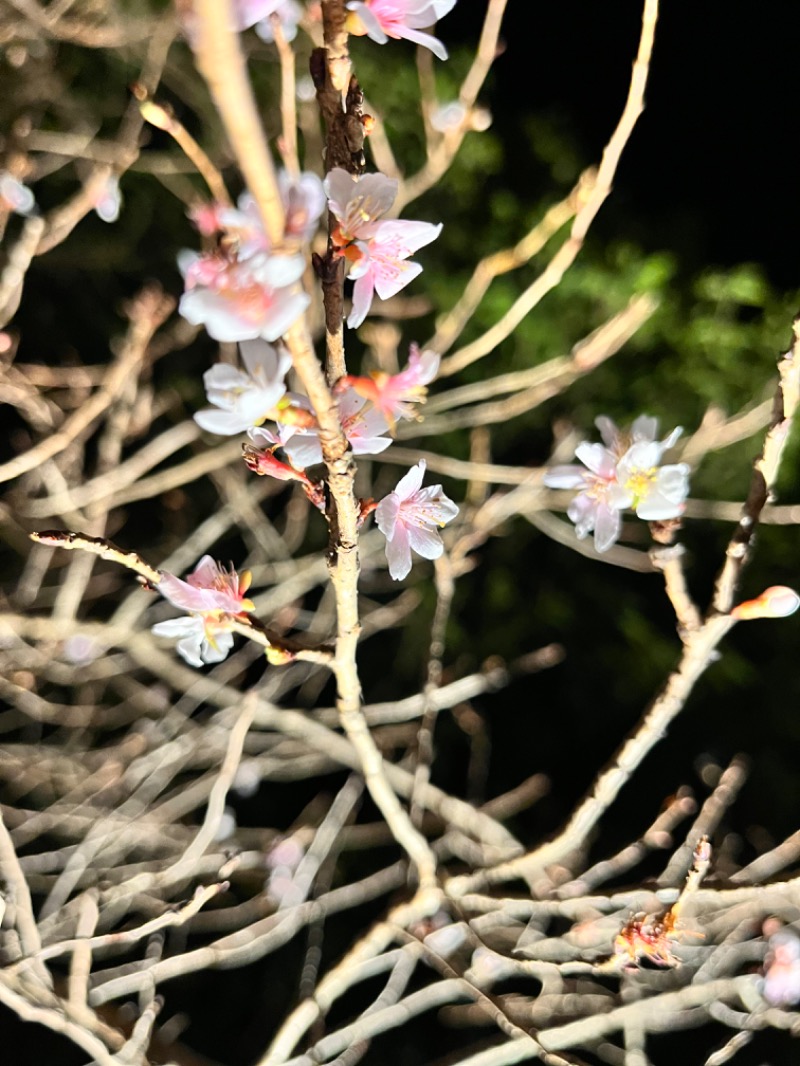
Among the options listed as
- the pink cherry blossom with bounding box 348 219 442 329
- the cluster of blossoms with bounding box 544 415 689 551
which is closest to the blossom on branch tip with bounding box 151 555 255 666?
the pink cherry blossom with bounding box 348 219 442 329

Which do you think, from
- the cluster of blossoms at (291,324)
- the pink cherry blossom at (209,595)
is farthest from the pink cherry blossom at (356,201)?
the pink cherry blossom at (209,595)

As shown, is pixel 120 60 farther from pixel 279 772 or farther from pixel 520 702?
pixel 520 702

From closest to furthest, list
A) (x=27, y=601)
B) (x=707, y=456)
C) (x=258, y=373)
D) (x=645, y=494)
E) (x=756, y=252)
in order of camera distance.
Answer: (x=258, y=373) < (x=645, y=494) < (x=27, y=601) < (x=707, y=456) < (x=756, y=252)

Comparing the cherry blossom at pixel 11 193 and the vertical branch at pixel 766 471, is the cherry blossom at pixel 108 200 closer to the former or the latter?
the cherry blossom at pixel 11 193

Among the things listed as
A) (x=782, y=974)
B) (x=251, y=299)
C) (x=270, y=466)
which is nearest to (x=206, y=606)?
(x=270, y=466)

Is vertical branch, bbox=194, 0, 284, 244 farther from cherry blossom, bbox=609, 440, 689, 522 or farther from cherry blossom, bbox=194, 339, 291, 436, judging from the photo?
cherry blossom, bbox=609, 440, 689, 522

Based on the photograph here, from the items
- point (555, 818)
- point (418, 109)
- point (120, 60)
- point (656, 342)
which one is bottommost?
point (555, 818)

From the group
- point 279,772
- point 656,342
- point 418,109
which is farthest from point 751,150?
point 279,772
